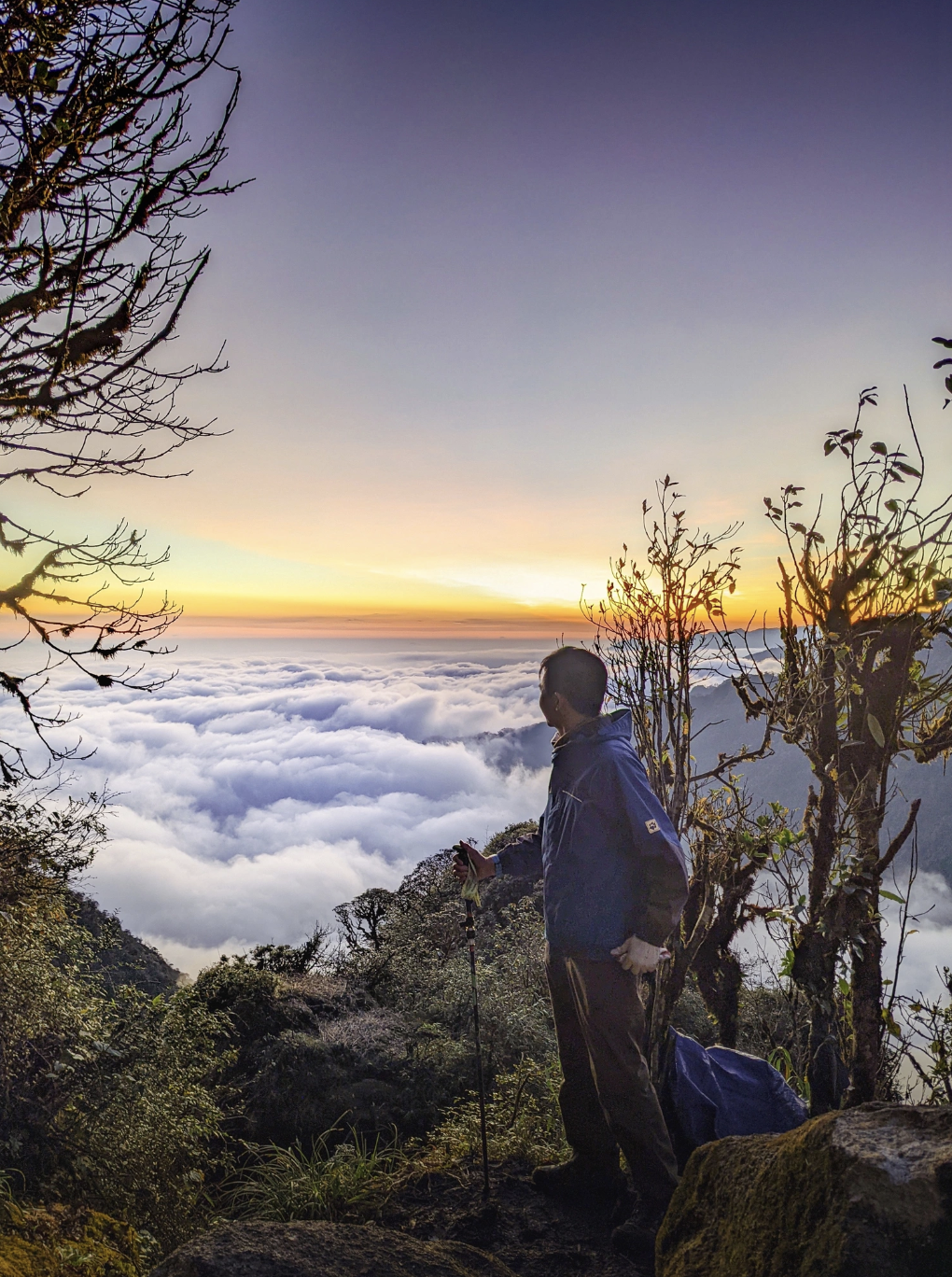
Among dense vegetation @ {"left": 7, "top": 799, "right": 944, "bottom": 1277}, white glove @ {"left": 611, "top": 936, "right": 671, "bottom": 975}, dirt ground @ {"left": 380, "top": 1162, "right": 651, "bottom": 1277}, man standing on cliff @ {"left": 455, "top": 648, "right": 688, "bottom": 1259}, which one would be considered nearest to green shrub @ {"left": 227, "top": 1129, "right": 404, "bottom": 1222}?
dense vegetation @ {"left": 7, "top": 799, "right": 944, "bottom": 1277}

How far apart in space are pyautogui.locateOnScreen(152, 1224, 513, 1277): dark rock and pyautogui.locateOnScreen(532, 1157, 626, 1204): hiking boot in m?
0.75

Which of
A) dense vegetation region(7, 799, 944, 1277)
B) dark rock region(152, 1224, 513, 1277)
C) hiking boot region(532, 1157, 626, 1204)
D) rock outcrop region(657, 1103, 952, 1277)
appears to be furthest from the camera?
dense vegetation region(7, 799, 944, 1277)

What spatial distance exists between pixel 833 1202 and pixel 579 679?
6.98ft

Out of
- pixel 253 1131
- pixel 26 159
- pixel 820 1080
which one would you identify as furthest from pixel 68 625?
pixel 253 1131

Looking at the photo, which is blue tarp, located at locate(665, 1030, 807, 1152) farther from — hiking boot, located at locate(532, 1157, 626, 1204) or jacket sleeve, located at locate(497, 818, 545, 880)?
jacket sleeve, located at locate(497, 818, 545, 880)

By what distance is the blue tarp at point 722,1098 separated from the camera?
3.49m

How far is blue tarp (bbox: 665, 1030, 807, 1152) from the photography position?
137 inches

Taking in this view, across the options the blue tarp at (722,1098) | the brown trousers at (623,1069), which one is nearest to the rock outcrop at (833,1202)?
the brown trousers at (623,1069)

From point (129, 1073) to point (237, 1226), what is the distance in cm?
299

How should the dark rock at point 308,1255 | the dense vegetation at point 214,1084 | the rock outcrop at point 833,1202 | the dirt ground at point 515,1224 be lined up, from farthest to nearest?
1. the dense vegetation at point 214,1084
2. the dirt ground at point 515,1224
3. the dark rock at point 308,1255
4. the rock outcrop at point 833,1202

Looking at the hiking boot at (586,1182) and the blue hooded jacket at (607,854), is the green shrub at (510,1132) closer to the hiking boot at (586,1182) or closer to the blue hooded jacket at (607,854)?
the hiking boot at (586,1182)

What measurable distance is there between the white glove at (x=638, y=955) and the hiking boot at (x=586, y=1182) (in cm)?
Result: 113

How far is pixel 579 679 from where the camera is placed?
3498 millimetres

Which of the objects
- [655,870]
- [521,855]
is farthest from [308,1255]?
[521,855]
